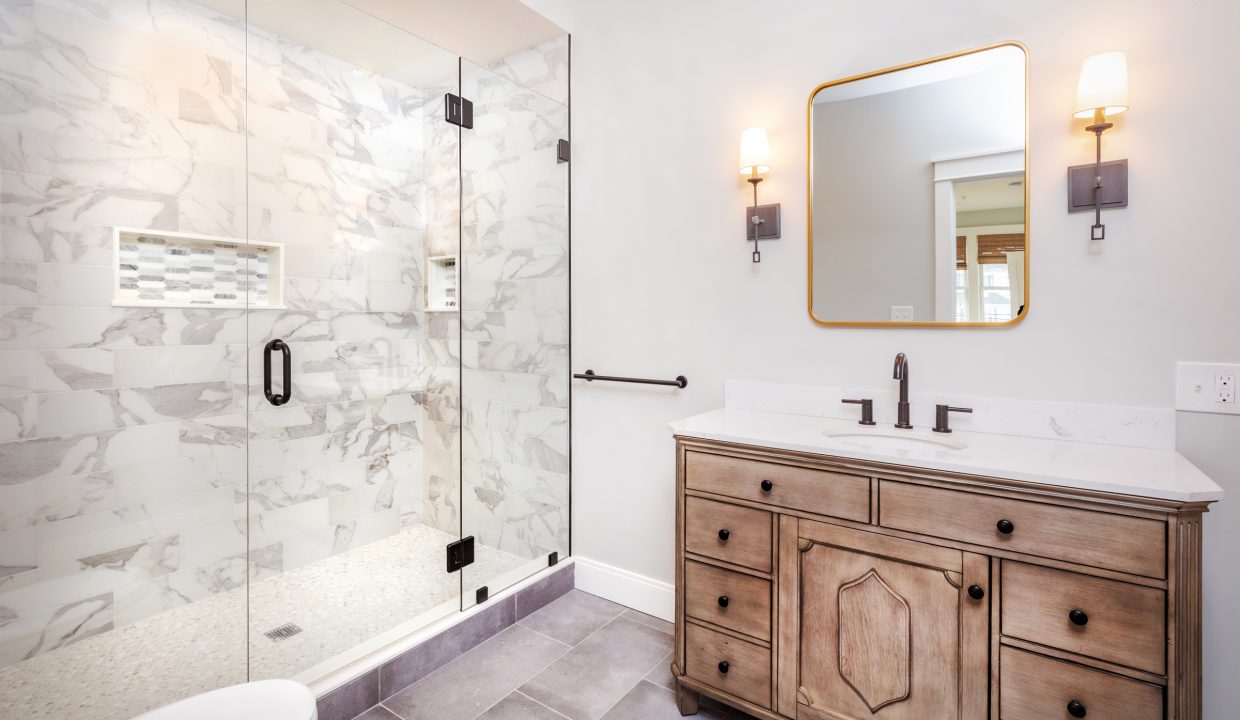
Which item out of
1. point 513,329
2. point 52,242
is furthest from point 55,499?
point 513,329

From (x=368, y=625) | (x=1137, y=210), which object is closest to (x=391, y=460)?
(x=368, y=625)

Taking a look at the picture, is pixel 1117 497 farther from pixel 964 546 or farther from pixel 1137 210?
pixel 1137 210

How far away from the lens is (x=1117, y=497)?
3.73 feet

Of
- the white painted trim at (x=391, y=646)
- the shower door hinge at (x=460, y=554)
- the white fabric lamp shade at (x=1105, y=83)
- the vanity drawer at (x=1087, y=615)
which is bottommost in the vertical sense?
the white painted trim at (x=391, y=646)

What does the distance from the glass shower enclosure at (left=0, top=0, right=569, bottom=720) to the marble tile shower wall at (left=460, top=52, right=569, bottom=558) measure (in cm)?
1

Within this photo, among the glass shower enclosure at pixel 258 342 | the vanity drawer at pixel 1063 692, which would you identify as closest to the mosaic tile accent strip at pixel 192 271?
the glass shower enclosure at pixel 258 342

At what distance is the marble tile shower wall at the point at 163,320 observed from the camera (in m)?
1.51

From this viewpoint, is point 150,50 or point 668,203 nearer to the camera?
point 150,50

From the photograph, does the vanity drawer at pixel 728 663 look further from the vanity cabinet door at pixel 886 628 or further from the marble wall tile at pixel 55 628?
the marble wall tile at pixel 55 628

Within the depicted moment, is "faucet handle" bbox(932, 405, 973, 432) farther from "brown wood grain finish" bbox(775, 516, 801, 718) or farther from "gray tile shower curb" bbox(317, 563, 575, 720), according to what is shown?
"gray tile shower curb" bbox(317, 563, 575, 720)

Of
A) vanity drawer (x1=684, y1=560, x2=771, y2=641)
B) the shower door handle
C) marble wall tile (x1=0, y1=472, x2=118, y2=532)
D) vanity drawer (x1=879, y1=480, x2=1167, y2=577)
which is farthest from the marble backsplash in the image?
marble wall tile (x1=0, y1=472, x2=118, y2=532)

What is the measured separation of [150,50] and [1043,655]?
300 centimetres

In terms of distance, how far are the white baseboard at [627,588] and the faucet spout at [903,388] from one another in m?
1.16

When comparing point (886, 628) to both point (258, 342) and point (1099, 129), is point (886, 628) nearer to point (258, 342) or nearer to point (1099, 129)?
point (1099, 129)
